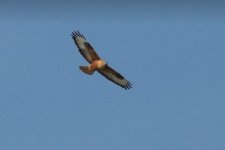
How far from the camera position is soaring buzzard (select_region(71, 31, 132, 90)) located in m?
15.3

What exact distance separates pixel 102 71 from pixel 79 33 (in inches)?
73.9

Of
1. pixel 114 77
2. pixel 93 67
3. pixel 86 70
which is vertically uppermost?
pixel 114 77

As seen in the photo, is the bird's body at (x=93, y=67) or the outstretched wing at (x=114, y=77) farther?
the outstretched wing at (x=114, y=77)

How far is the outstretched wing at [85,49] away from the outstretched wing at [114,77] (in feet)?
1.19

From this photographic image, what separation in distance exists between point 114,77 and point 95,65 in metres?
0.86

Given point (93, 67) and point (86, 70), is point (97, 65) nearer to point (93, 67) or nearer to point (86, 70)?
point (93, 67)

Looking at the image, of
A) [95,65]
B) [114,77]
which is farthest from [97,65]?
[114,77]

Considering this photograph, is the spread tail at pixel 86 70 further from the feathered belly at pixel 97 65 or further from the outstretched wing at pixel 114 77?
the outstretched wing at pixel 114 77

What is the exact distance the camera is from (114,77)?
52.5ft

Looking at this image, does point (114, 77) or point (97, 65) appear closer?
point (97, 65)

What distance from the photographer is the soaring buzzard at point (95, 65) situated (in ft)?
50.2

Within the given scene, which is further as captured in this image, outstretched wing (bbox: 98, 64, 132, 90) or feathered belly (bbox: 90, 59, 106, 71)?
outstretched wing (bbox: 98, 64, 132, 90)

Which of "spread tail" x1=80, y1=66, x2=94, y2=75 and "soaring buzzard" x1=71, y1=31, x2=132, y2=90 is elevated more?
"soaring buzzard" x1=71, y1=31, x2=132, y2=90

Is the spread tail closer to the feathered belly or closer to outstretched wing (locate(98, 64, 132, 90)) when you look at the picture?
the feathered belly
